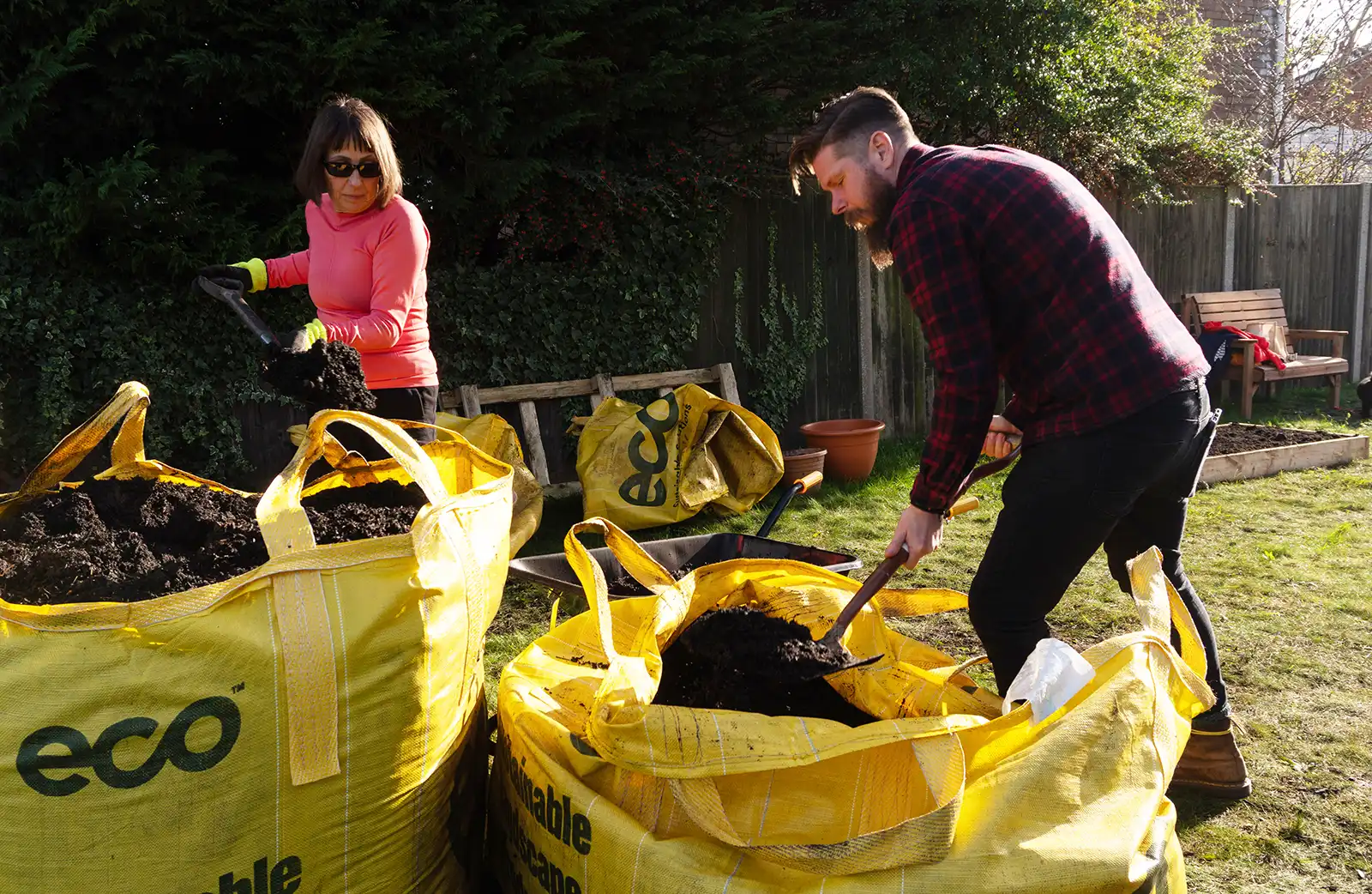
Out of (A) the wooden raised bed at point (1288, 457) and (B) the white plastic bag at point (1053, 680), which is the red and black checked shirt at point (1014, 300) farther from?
(A) the wooden raised bed at point (1288, 457)

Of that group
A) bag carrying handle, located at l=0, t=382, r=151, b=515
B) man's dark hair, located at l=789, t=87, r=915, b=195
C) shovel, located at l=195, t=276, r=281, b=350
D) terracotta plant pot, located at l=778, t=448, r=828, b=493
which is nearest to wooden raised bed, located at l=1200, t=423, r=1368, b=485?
terracotta plant pot, located at l=778, t=448, r=828, b=493

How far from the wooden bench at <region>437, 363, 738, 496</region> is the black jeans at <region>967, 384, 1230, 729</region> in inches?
145

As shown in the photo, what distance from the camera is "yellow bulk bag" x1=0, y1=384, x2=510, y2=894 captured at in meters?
1.32

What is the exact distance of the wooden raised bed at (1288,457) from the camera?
5.93 m

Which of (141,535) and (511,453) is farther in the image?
(511,453)

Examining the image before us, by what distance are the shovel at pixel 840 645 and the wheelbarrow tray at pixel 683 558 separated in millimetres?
744

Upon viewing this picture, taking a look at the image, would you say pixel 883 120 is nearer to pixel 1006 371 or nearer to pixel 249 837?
pixel 1006 371

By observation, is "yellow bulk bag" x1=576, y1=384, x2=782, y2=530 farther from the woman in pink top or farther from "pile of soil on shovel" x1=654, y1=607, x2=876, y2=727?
"pile of soil on shovel" x1=654, y1=607, x2=876, y2=727

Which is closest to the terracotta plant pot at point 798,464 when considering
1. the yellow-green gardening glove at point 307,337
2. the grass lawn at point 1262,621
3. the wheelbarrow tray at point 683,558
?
the grass lawn at point 1262,621

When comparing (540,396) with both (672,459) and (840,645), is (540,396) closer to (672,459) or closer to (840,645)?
(672,459)

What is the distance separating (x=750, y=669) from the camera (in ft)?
6.03

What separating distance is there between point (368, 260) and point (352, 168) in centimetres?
26

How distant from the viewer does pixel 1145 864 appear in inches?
51.6

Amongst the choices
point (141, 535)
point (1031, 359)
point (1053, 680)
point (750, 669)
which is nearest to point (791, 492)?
point (1031, 359)
